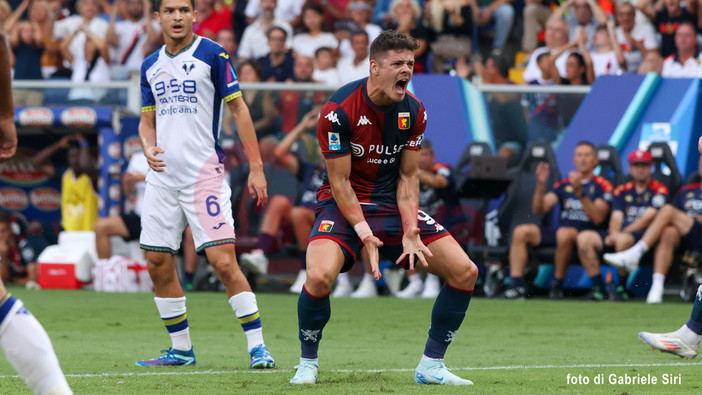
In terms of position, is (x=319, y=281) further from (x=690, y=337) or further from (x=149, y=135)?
(x=690, y=337)

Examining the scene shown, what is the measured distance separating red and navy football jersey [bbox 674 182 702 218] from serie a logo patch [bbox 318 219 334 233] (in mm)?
7854

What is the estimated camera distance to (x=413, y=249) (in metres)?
6.56

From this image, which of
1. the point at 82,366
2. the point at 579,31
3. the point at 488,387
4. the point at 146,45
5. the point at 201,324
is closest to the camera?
the point at 488,387

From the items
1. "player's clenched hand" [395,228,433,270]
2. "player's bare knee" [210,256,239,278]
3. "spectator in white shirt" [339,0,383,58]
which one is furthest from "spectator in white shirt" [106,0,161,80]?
"player's clenched hand" [395,228,433,270]

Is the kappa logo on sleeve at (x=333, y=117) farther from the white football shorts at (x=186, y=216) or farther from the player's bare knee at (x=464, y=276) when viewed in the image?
the white football shorts at (x=186, y=216)

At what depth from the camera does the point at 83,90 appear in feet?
54.4

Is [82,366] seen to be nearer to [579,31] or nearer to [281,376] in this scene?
[281,376]

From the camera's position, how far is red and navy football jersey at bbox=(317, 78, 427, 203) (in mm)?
6711

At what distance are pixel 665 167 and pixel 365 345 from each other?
6.31m

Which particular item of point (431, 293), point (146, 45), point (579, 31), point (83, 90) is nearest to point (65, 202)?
point (83, 90)

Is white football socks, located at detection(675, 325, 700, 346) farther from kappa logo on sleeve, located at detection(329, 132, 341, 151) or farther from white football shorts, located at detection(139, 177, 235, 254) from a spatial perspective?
white football shorts, located at detection(139, 177, 235, 254)

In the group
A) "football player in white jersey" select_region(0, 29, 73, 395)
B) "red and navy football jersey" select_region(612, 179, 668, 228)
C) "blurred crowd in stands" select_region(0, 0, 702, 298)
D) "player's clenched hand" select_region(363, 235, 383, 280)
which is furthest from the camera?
"blurred crowd in stands" select_region(0, 0, 702, 298)

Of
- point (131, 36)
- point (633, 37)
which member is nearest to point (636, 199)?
point (633, 37)

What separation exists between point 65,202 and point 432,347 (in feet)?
36.4
